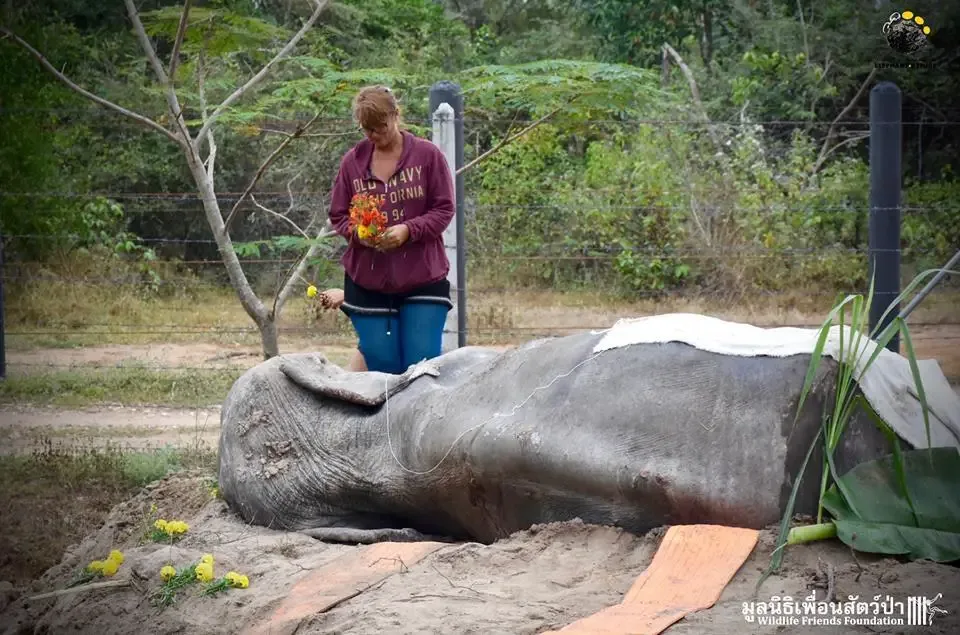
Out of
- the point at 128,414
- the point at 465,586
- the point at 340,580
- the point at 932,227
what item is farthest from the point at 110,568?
the point at 932,227

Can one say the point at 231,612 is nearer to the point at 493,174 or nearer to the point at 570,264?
the point at 570,264

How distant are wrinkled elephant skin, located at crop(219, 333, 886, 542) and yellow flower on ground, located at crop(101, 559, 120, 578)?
69 centimetres

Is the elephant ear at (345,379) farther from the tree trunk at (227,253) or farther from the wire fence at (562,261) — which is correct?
the wire fence at (562,261)

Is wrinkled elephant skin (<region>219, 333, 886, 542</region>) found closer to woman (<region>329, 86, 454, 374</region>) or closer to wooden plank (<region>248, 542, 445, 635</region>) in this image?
wooden plank (<region>248, 542, 445, 635</region>)

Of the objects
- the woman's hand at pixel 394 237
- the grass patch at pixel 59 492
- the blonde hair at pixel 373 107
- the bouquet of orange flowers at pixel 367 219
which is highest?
the blonde hair at pixel 373 107

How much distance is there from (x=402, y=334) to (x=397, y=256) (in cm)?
37

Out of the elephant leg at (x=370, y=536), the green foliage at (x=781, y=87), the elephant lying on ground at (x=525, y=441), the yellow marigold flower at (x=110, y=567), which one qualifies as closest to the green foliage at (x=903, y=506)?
the elephant lying on ground at (x=525, y=441)

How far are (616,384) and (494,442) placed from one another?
1.51 feet

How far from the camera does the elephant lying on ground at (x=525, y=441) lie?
11.7ft

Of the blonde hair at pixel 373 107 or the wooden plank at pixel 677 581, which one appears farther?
the blonde hair at pixel 373 107

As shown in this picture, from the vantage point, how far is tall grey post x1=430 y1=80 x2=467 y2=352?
23.9 ft

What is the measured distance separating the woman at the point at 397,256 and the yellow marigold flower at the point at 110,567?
172cm

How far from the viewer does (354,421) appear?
15.3 ft

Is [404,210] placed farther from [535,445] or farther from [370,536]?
[535,445]
